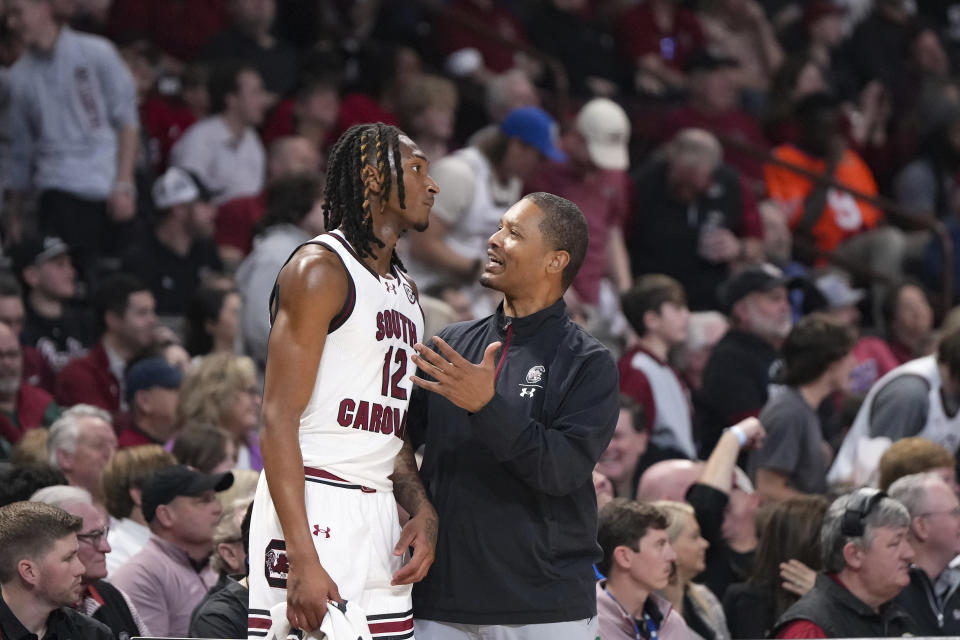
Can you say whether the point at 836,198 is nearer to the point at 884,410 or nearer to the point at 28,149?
the point at 884,410

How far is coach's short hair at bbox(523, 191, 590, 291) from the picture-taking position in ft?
14.0

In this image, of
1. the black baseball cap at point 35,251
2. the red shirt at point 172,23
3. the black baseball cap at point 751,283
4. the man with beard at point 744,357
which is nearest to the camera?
the man with beard at point 744,357

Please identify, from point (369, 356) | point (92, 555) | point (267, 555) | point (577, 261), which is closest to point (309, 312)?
point (369, 356)

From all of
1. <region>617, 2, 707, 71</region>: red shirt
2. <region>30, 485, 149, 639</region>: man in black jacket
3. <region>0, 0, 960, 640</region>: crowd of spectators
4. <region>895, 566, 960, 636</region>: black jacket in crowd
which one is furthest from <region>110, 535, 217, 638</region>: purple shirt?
<region>617, 2, 707, 71</region>: red shirt

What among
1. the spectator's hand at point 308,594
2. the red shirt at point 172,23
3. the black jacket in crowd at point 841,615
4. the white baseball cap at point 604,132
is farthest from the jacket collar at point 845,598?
the red shirt at point 172,23

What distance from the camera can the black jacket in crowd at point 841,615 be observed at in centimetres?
529

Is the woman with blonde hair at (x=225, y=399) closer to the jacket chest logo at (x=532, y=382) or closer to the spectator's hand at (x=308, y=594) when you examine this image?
the jacket chest logo at (x=532, y=382)

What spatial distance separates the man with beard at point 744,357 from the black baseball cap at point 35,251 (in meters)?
3.65

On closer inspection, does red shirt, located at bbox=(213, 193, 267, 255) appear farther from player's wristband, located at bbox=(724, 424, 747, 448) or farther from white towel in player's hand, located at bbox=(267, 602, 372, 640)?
white towel in player's hand, located at bbox=(267, 602, 372, 640)

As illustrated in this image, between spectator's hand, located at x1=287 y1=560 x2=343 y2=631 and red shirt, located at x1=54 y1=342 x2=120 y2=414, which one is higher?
spectator's hand, located at x1=287 y1=560 x2=343 y2=631

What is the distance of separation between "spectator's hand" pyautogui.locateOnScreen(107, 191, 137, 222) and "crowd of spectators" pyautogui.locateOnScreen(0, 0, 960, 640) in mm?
14

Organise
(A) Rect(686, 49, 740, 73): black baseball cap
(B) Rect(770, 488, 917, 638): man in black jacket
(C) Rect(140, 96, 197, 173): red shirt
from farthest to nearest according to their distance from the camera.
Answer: (A) Rect(686, 49, 740, 73): black baseball cap, (C) Rect(140, 96, 197, 173): red shirt, (B) Rect(770, 488, 917, 638): man in black jacket

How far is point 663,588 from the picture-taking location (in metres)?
5.74

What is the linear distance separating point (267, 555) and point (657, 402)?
175 inches
